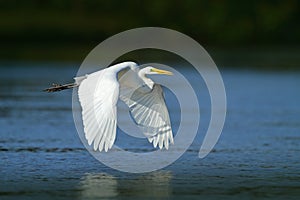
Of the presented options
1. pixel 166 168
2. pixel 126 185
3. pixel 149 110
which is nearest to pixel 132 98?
pixel 149 110

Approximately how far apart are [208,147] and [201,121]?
11.9ft

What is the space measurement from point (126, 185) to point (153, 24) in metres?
49.6

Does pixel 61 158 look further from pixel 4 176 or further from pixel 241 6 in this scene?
pixel 241 6

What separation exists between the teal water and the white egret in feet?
1.90

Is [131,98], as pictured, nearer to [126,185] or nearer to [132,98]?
[132,98]

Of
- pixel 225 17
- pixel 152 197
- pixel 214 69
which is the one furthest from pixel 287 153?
pixel 225 17

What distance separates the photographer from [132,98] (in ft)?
43.8

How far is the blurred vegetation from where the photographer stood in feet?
170

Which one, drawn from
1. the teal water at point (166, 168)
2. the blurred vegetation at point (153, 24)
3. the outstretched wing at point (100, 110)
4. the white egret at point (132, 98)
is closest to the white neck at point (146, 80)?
the white egret at point (132, 98)

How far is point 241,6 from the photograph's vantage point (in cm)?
6925

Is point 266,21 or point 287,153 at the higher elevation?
point 266,21

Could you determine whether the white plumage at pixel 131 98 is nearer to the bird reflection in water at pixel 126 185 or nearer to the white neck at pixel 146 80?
the white neck at pixel 146 80

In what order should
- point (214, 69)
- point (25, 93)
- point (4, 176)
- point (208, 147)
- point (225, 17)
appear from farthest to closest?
point (225, 17)
point (214, 69)
point (25, 93)
point (208, 147)
point (4, 176)

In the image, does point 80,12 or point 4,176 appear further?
point 80,12
